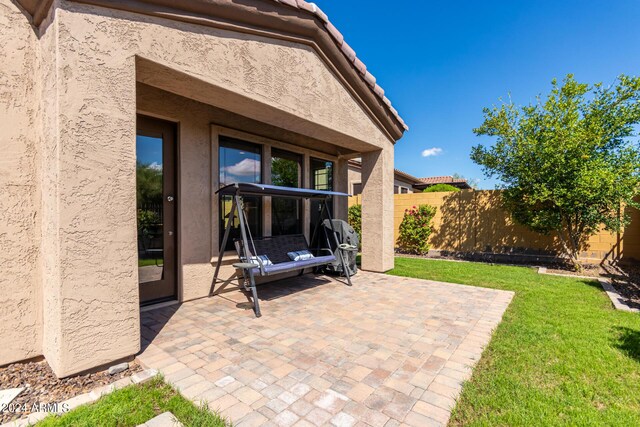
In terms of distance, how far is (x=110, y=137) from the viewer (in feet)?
9.26

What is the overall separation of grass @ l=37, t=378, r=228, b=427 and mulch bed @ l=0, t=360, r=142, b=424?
317mm

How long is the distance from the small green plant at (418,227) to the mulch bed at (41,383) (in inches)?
409

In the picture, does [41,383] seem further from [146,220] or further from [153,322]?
[146,220]

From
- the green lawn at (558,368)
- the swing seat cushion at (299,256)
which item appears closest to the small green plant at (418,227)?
the green lawn at (558,368)

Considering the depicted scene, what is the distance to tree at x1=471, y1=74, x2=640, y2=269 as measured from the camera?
23.9 feet

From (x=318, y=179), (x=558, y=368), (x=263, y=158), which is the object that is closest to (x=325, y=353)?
(x=558, y=368)

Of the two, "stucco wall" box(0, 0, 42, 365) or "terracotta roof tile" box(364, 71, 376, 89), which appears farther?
"terracotta roof tile" box(364, 71, 376, 89)

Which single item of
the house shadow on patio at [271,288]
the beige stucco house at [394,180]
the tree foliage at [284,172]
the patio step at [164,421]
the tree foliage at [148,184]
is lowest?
the patio step at [164,421]

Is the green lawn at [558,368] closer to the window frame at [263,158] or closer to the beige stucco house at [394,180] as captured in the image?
the window frame at [263,158]

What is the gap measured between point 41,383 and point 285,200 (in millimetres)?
5016

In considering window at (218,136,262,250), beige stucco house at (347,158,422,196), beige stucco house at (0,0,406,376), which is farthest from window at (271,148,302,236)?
beige stucco house at (347,158,422,196)

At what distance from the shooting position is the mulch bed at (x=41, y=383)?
93.0 inches

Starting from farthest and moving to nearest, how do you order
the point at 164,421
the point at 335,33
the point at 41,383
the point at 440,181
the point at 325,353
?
the point at 440,181
the point at 335,33
the point at 325,353
the point at 41,383
the point at 164,421

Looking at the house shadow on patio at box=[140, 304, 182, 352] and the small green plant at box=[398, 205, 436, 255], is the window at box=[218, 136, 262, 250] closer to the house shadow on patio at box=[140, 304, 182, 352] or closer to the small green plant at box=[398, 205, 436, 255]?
the house shadow on patio at box=[140, 304, 182, 352]
